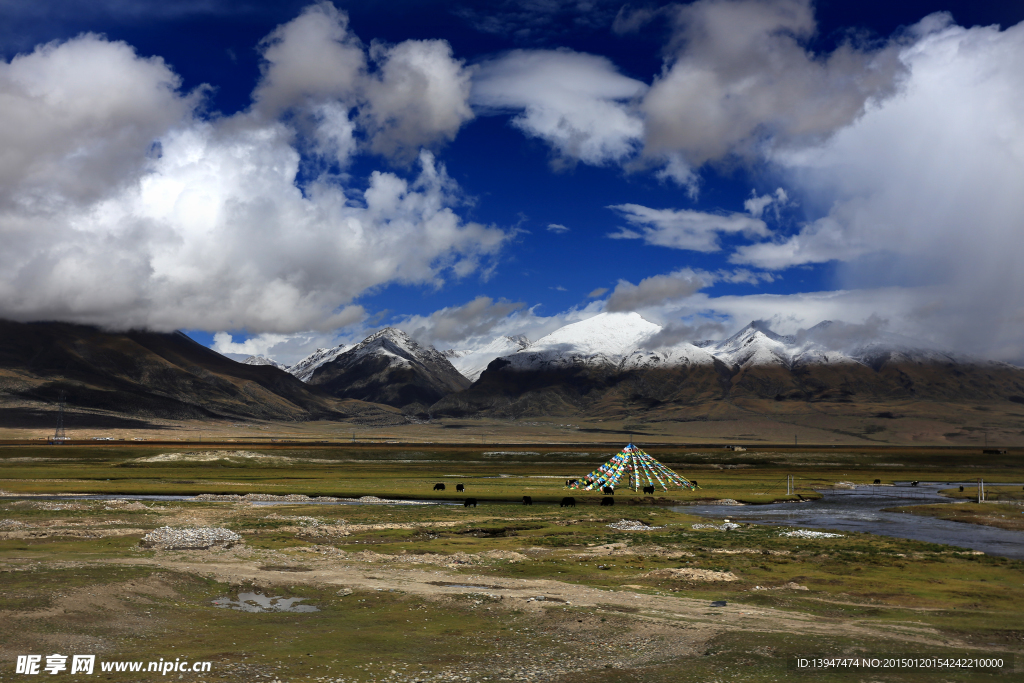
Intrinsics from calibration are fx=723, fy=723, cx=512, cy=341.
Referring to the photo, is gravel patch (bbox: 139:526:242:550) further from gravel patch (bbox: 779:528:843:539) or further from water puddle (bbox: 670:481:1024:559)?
water puddle (bbox: 670:481:1024:559)

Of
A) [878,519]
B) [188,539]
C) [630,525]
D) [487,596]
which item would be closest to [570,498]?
[630,525]

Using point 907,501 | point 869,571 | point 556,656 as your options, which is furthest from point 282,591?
point 907,501

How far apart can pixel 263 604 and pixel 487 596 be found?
363 inches

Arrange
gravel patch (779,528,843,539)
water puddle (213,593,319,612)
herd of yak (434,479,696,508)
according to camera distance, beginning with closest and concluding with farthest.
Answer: water puddle (213,593,319,612)
gravel patch (779,528,843,539)
herd of yak (434,479,696,508)

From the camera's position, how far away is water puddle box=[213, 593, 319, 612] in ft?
94.4

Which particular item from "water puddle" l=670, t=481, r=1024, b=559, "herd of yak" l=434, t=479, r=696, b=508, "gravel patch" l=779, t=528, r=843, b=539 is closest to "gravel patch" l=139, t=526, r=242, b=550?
"herd of yak" l=434, t=479, r=696, b=508

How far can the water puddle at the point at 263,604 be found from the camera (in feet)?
94.4

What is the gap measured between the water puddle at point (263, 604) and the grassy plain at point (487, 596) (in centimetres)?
63

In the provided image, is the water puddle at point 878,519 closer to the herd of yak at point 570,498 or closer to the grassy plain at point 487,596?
the grassy plain at point 487,596

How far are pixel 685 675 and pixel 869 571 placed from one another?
75.7 feet

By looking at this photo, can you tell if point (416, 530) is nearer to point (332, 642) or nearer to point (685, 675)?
point (332, 642)


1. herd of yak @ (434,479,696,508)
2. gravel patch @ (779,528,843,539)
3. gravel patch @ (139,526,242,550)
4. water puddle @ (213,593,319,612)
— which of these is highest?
water puddle @ (213,593,319,612)

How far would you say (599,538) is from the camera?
5028 cm

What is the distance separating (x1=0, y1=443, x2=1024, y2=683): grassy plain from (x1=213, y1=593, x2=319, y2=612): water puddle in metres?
0.63
